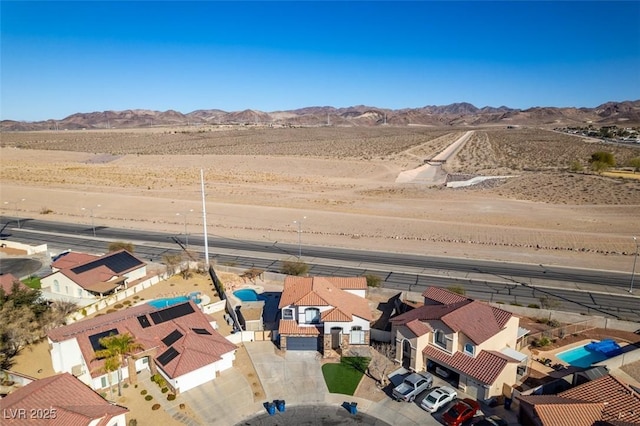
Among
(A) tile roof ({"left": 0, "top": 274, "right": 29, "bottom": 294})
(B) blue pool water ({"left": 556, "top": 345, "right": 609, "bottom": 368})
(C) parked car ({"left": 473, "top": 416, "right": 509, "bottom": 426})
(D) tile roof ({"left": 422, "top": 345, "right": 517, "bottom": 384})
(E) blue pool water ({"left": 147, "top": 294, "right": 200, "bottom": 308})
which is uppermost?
(A) tile roof ({"left": 0, "top": 274, "right": 29, "bottom": 294})

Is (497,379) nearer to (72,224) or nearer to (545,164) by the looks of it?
(72,224)

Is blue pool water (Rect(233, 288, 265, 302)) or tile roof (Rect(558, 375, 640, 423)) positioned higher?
tile roof (Rect(558, 375, 640, 423))

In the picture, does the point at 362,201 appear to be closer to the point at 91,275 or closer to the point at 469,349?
the point at 91,275

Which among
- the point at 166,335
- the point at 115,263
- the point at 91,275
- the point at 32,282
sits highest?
the point at 115,263

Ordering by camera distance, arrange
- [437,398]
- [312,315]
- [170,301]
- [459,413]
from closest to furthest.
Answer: [459,413], [437,398], [312,315], [170,301]

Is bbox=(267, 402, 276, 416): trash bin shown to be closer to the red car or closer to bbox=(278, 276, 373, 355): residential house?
bbox=(278, 276, 373, 355): residential house

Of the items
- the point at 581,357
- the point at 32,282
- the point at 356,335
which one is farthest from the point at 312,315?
the point at 32,282

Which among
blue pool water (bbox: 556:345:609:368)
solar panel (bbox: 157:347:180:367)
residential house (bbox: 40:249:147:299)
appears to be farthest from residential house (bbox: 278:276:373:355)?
residential house (bbox: 40:249:147:299)

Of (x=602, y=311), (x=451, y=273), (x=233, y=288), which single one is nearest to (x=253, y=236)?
(x=233, y=288)
